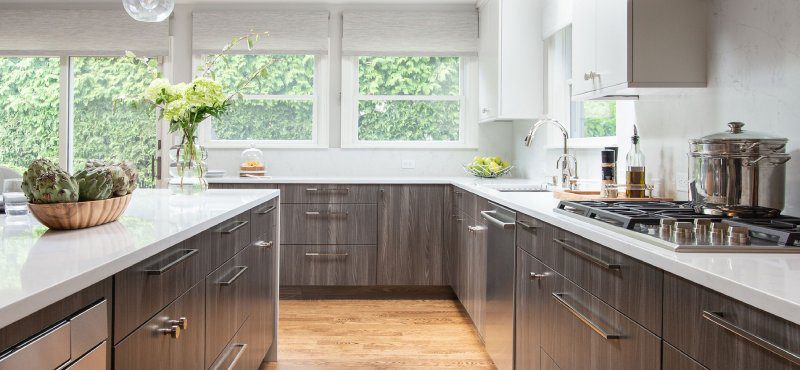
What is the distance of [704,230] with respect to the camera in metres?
1.37

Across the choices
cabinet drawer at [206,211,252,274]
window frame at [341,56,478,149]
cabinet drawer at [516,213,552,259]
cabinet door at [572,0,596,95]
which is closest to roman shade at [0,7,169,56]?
window frame at [341,56,478,149]

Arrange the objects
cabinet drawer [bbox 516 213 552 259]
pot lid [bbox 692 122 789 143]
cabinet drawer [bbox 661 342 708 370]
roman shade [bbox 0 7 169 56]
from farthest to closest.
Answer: roman shade [bbox 0 7 169 56], cabinet drawer [bbox 516 213 552 259], pot lid [bbox 692 122 789 143], cabinet drawer [bbox 661 342 708 370]

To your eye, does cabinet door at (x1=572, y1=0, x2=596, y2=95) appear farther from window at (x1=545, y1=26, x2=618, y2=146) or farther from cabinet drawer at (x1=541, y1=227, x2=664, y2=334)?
cabinet drawer at (x1=541, y1=227, x2=664, y2=334)

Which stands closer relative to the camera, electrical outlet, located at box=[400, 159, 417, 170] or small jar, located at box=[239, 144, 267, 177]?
small jar, located at box=[239, 144, 267, 177]

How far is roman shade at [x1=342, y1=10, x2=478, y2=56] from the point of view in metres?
5.03

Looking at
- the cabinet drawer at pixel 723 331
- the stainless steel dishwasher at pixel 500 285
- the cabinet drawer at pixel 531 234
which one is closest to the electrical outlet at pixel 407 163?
the stainless steel dishwasher at pixel 500 285

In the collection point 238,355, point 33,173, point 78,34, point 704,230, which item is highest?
point 78,34

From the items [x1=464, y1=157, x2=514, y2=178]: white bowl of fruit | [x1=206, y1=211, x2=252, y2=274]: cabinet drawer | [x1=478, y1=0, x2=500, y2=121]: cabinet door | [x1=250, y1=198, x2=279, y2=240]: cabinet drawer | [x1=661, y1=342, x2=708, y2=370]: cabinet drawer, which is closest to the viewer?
[x1=661, y1=342, x2=708, y2=370]: cabinet drawer

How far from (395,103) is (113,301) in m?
4.15

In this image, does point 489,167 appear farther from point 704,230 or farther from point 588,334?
point 704,230

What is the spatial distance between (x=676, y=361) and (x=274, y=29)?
14.5ft

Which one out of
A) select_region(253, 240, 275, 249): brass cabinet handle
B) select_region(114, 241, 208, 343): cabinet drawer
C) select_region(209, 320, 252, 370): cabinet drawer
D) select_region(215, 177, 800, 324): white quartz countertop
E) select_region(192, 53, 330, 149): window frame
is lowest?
select_region(209, 320, 252, 370): cabinet drawer

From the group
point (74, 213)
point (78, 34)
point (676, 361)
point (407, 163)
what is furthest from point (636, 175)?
point (78, 34)

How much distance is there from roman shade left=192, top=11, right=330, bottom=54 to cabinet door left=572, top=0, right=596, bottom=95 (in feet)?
8.97
